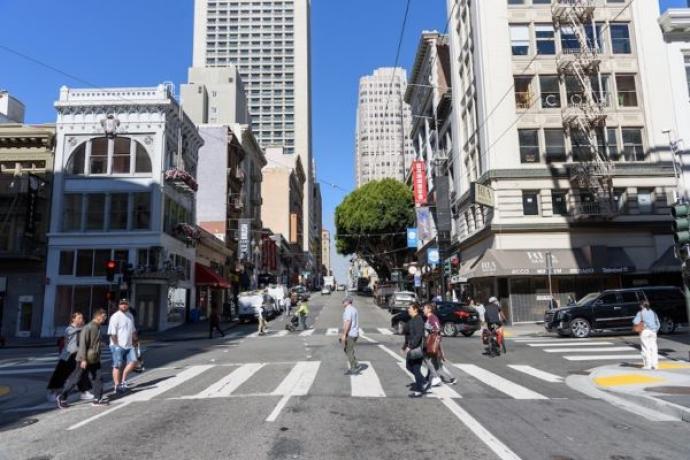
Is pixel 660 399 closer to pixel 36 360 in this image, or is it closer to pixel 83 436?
pixel 83 436

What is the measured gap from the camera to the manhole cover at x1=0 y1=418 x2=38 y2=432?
25.7ft

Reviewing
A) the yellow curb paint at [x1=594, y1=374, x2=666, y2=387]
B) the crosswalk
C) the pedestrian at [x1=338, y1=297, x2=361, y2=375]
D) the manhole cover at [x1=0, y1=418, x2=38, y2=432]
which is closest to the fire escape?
the crosswalk

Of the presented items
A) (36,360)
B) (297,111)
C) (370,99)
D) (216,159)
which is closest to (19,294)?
(36,360)

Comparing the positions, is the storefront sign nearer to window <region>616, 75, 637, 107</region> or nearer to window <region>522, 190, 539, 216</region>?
window <region>522, 190, 539, 216</region>

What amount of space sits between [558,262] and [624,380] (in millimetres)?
18902

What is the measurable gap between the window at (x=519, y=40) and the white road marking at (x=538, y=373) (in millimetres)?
24582

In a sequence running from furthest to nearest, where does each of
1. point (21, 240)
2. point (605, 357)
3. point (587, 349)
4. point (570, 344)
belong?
point (21, 240) → point (570, 344) → point (587, 349) → point (605, 357)

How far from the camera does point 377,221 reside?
203ft

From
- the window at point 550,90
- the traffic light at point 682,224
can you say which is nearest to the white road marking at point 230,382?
the traffic light at point 682,224

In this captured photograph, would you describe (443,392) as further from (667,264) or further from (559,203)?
(667,264)

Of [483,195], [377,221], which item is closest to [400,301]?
[483,195]

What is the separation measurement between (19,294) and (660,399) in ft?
108

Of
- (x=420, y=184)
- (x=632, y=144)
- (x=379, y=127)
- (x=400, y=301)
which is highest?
(x=379, y=127)

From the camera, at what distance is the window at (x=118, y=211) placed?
31.6m
